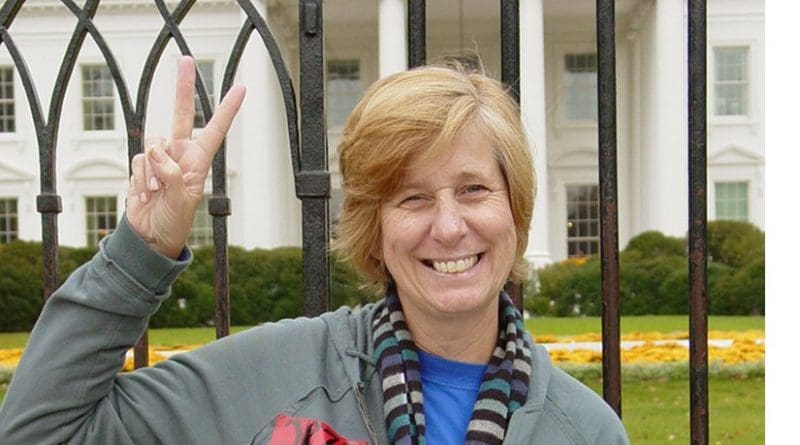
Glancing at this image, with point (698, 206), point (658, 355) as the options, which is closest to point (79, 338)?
point (698, 206)

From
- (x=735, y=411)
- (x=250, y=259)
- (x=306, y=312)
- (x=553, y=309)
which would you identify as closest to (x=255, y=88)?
(x=250, y=259)

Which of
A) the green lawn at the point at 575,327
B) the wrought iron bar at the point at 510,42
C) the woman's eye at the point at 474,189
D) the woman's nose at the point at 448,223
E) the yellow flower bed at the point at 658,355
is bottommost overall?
the green lawn at the point at 575,327

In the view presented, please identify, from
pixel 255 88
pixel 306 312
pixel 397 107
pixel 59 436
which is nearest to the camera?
pixel 59 436

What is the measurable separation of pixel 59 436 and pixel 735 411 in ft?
23.0

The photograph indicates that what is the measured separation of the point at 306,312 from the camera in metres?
2.04

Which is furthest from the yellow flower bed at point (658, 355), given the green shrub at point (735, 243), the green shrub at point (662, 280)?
the green shrub at point (735, 243)

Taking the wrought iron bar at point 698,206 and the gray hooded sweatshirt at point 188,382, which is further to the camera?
the wrought iron bar at point 698,206

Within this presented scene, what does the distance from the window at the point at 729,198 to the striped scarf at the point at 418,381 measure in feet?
83.5

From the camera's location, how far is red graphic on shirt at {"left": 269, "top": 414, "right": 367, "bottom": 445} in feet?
5.20

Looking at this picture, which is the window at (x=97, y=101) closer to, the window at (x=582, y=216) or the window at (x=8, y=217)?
the window at (x=8, y=217)

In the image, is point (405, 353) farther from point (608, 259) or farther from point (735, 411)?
point (735, 411)

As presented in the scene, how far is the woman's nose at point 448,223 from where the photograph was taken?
168cm

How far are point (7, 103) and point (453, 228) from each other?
26.5 metres

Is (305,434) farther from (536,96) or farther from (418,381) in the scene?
(536,96)
